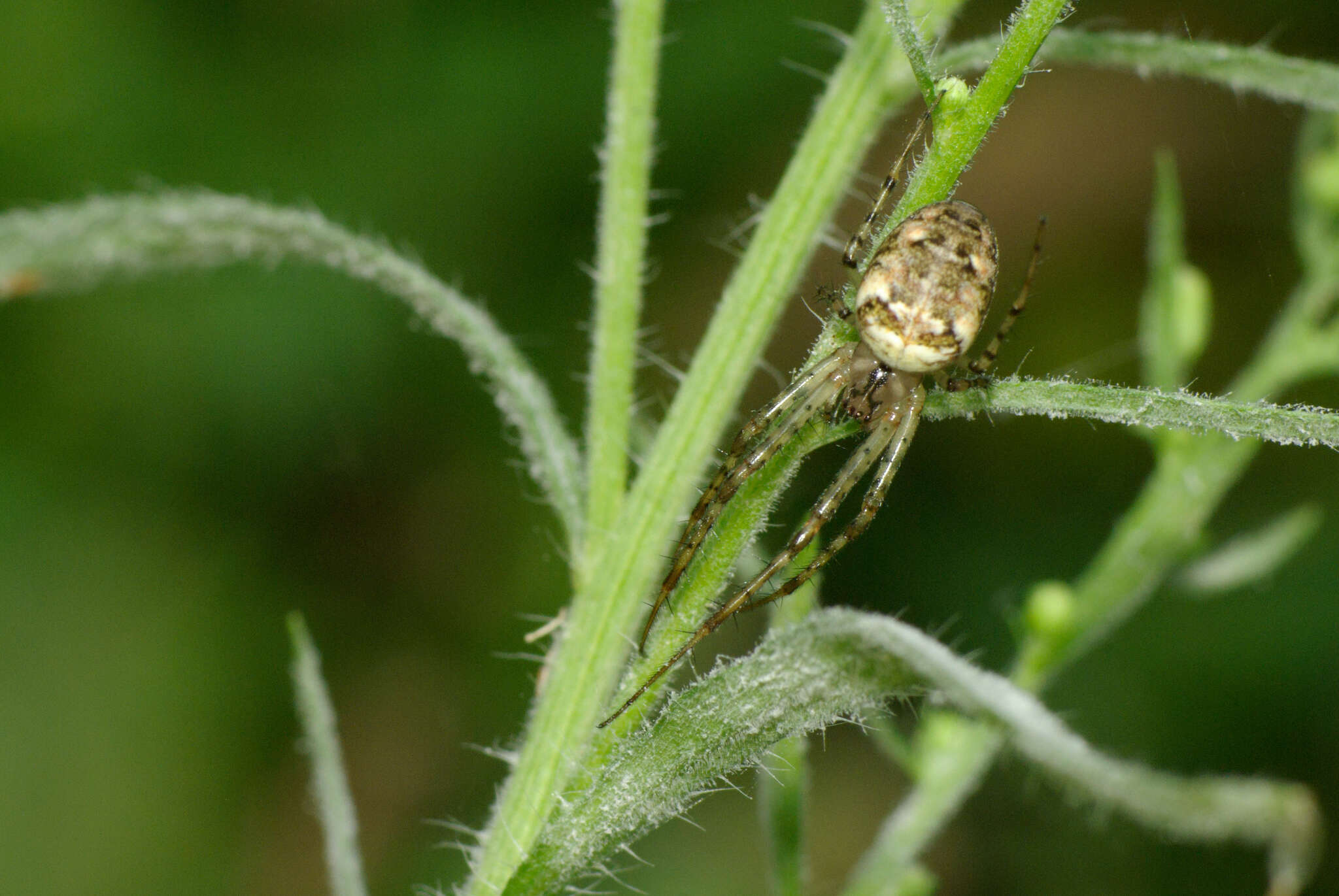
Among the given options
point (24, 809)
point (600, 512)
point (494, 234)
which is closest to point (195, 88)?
point (494, 234)

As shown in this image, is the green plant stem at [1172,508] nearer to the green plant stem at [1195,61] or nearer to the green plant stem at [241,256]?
the green plant stem at [1195,61]

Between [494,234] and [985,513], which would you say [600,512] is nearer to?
[494,234]

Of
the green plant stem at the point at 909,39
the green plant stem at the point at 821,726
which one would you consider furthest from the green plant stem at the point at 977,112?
the green plant stem at the point at 821,726

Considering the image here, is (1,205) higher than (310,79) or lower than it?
lower

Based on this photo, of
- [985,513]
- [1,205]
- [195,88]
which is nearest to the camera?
[1,205]

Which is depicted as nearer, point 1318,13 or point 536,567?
point 1318,13

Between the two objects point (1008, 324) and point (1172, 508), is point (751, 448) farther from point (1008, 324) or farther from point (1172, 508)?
point (1172, 508)

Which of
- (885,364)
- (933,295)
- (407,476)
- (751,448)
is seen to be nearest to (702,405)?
(751,448)
